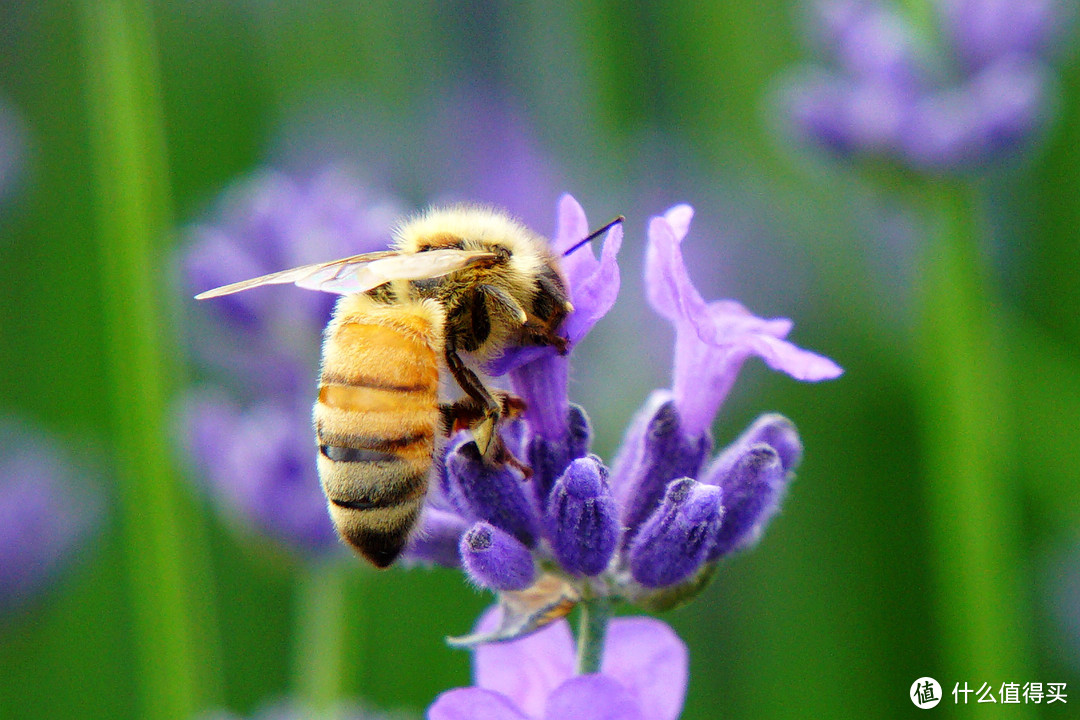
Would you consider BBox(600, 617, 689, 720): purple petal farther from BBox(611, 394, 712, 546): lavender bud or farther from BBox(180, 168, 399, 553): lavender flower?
BBox(180, 168, 399, 553): lavender flower

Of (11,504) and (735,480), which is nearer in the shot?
(735,480)

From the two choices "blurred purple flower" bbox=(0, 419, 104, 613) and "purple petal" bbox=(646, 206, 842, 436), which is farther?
"blurred purple flower" bbox=(0, 419, 104, 613)

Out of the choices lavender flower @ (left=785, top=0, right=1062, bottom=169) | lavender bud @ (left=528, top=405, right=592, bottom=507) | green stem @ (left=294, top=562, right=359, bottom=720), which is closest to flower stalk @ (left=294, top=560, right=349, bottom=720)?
green stem @ (left=294, top=562, right=359, bottom=720)

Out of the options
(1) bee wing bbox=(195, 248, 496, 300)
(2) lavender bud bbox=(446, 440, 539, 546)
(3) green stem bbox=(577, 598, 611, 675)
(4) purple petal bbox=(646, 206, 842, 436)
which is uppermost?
(1) bee wing bbox=(195, 248, 496, 300)

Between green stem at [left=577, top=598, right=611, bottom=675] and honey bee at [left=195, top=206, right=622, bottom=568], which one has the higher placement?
honey bee at [left=195, top=206, right=622, bottom=568]

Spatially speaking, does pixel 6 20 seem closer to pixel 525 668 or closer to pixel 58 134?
pixel 58 134

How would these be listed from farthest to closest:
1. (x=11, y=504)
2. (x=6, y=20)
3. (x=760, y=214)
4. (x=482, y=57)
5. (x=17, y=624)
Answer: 1. (x=482, y=57)
2. (x=760, y=214)
3. (x=6, y=20)
4. (x=11, y=504)
5. (x=17, y=624)

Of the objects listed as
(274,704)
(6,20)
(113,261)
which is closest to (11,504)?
(274,704)

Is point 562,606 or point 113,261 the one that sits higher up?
point 113,261
